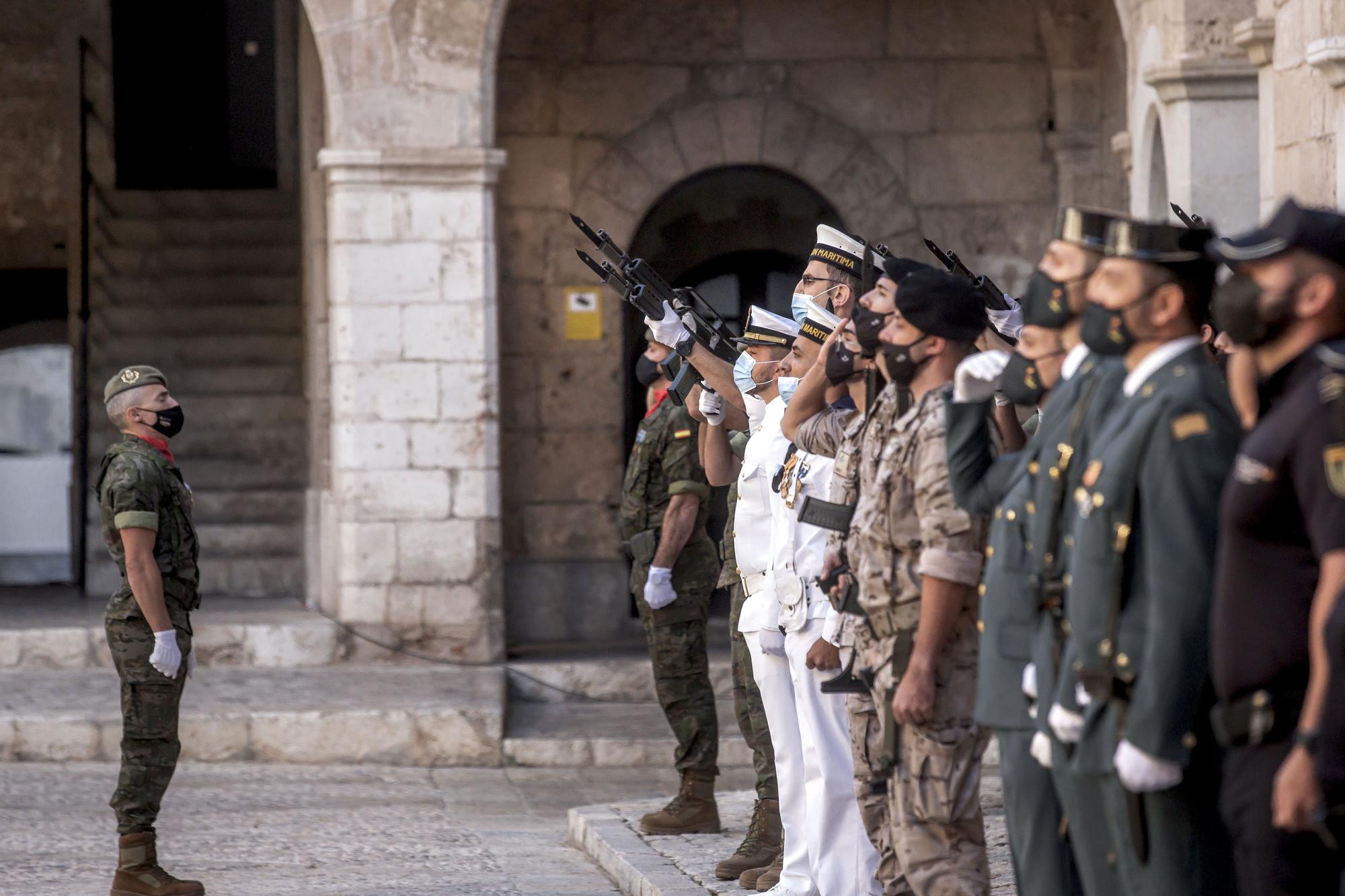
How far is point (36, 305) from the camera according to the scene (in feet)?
56.9

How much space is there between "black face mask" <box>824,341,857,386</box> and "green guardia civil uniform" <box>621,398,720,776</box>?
2.34m

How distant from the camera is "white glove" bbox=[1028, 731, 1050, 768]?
363 cm

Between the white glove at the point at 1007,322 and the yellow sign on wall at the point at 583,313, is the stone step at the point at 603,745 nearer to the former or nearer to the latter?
the yellow sign on wall at the point at 583,313

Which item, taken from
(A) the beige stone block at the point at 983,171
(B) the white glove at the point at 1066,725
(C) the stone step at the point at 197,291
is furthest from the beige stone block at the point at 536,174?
(B) the white glove at the point at 1066,725

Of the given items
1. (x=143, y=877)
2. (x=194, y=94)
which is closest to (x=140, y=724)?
(x=143, y=877)

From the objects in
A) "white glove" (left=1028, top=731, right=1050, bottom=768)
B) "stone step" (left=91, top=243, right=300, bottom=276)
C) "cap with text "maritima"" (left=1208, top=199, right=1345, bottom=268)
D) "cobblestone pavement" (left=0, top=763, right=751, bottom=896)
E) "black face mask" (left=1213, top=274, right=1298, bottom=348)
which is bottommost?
"cobblestone pavement" (left=0, top=763, right=751, bottom=896)

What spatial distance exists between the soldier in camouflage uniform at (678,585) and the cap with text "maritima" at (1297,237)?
4.54m

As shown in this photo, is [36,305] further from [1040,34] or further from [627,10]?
[1040,34]

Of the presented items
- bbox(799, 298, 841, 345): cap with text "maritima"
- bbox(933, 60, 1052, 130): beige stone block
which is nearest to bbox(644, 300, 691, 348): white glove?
bbox(799, 298, 841, 345): cap with text "maritima"

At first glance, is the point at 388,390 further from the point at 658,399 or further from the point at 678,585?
the point at 678,585

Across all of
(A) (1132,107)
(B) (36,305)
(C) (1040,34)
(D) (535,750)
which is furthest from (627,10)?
(B) (36,305)

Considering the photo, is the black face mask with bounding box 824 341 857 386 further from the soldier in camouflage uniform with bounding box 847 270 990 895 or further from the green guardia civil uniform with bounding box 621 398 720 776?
the green guardia civil uniform with bounding box 621 398 720 776

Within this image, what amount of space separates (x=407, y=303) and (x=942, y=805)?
6.42m

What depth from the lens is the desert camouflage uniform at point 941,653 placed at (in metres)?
4.44
